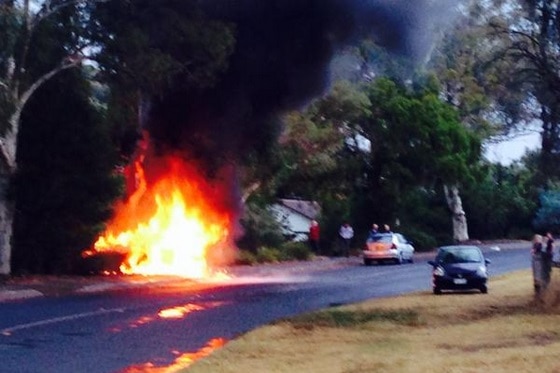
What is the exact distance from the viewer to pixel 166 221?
33.7m

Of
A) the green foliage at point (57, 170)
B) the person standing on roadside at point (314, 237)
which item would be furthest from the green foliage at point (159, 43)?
the person standing on roadside at point (314, 237)

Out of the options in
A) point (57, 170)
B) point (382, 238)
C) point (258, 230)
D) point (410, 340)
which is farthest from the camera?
point (258, 230)

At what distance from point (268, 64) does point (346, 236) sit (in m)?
16.0

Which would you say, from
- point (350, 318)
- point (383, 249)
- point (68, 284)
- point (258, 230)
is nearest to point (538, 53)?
point (350, 318)

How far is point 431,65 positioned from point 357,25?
59.3ft

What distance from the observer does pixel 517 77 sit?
20.0 m

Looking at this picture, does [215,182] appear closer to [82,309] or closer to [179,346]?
[82,309]

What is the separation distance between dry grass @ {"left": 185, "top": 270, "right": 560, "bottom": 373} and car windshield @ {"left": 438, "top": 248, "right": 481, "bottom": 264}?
4538 millimetres

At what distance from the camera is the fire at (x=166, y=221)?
33.0 meters

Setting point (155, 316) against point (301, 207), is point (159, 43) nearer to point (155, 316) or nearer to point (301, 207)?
point (155, 316)

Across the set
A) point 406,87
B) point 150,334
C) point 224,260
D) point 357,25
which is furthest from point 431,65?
point 150,334

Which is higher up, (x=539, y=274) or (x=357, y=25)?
(x=357, y=25)

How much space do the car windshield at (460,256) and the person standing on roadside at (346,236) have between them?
17583 mm

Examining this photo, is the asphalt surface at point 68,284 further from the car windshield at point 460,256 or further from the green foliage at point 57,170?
the car windshield at point 460,256
